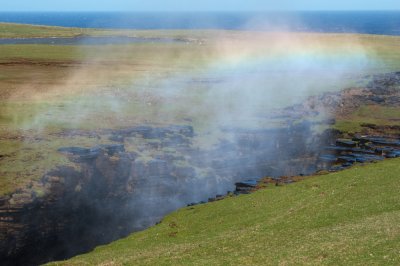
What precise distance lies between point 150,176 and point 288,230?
21.8 m

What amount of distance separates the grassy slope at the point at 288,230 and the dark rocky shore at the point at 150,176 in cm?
392

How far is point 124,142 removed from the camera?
59312 millimetres

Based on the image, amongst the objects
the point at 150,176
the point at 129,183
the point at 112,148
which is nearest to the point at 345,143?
the point at 150,176

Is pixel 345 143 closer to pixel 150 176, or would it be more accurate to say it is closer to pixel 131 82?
pixel 150 176

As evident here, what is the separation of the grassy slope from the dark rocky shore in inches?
154

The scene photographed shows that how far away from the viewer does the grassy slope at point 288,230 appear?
83.3 ft

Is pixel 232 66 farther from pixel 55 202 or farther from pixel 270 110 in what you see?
pixel 55 202

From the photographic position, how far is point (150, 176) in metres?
50.3

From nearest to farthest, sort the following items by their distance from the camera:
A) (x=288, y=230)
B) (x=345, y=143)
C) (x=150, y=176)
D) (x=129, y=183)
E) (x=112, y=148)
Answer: (x=288, y=230), (x=129, y=183), (x=150, y=176), (x=112, y=148), (x=345, y=143)

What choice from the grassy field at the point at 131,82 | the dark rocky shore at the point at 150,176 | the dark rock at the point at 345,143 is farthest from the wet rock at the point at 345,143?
the grassy field at the point at 131,82

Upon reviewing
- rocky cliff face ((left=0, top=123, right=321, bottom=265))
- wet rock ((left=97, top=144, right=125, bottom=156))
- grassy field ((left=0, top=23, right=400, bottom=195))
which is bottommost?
rocky cliff face ((left=0, top=123, right=321, bottom=265))

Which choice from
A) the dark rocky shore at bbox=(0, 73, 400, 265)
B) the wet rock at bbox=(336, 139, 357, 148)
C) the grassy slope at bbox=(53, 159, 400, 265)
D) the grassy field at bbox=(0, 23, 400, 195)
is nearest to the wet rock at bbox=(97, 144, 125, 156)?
the dark rocky shore at bbox=(0, 73, 400, 265)

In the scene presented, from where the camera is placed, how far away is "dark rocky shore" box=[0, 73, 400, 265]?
126ft

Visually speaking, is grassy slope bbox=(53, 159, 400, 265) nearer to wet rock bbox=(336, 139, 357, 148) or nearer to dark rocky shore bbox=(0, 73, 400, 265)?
dark rocky shore bbox=(0, 73, 400, 265)
